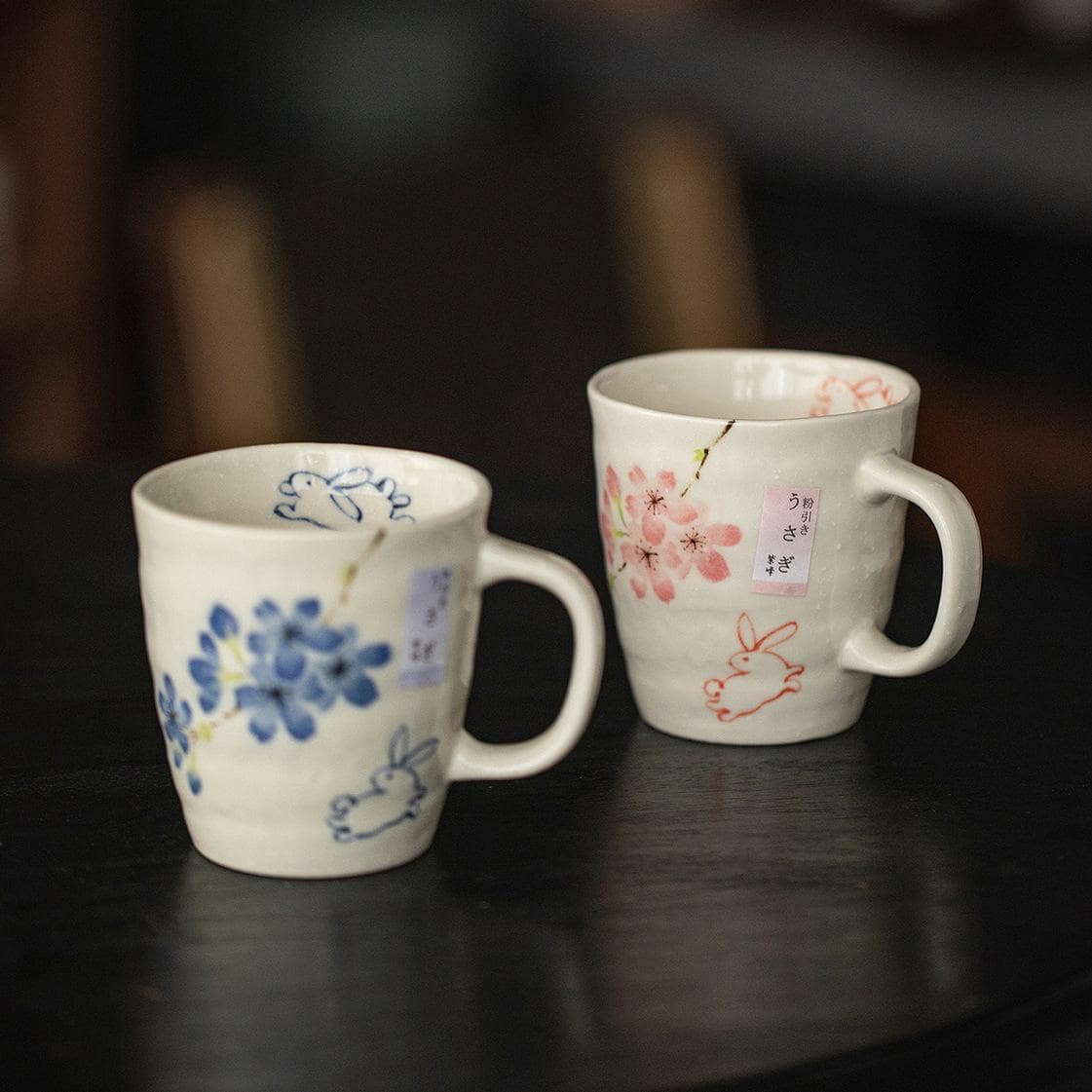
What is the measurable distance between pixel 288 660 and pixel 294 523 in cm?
10

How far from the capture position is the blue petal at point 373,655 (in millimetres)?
548

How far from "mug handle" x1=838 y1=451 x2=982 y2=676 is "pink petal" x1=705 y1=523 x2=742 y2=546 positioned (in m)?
0.05

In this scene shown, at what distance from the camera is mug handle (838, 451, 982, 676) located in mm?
652

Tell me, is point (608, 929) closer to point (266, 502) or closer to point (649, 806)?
point (649, 806)

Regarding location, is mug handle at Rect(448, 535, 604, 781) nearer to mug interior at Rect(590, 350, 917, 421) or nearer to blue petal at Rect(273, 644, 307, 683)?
blue petal at Rect(273, 644, 307, 683)

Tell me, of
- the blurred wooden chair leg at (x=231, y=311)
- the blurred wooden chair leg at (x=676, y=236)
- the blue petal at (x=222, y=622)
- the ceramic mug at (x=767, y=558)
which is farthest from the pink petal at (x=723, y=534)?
the blurred wooden chair leg at (x=676, y=236)

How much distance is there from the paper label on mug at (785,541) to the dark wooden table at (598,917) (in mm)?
72

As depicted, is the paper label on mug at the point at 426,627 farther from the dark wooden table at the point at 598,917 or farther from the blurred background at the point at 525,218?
the blurred background at the point at 525,218

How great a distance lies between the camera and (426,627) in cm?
56

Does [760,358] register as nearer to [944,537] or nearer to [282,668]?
[944,537]

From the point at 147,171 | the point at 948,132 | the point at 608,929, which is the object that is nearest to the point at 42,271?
the point at 147,171

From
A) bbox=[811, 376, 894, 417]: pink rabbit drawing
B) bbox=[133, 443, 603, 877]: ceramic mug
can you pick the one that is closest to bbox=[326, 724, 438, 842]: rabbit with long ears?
bbox=[133, 443, 603, 877]: ceramic mug

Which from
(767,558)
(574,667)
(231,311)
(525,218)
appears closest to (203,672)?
(574,667)

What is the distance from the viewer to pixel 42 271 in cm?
227
